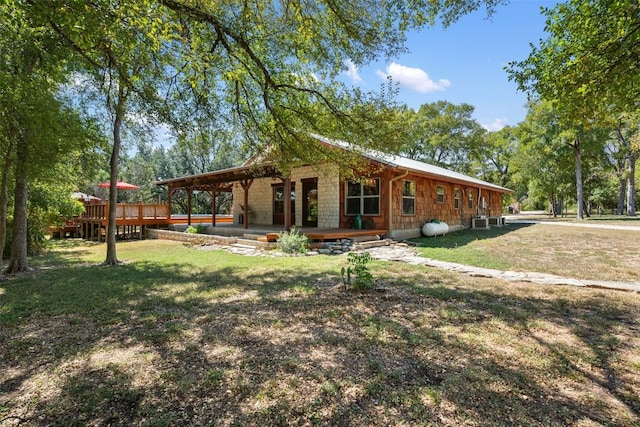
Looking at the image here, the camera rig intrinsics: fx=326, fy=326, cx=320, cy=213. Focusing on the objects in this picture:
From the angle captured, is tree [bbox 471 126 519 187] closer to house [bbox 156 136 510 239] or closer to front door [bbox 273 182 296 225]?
house [bbox 156 136 510 239]

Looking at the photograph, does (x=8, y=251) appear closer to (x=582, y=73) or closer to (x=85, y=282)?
(x=85, y=282)

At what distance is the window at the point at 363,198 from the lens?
455 inches

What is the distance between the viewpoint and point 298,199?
45.1 feet

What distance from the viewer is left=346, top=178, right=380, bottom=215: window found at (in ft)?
37.9

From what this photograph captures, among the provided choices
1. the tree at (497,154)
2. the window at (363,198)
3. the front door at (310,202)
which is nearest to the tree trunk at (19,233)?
the front door at (310,202)

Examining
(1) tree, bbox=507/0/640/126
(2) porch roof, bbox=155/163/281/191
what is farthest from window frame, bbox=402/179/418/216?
(1) tree, bbox=507/0/640/126

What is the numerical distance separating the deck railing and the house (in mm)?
1311

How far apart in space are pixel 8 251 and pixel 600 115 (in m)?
14.7

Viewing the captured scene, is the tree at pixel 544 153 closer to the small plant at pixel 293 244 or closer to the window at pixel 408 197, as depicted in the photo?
the window at pixel 408 197

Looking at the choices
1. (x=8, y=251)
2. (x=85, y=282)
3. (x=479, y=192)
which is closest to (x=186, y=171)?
(x=8, y=251)

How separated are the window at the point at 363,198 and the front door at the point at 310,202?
1.60 m

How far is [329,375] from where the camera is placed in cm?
250

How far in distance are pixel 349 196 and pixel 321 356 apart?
9666 millimetres

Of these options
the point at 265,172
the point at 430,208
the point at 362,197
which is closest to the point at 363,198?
the point at 362,197
